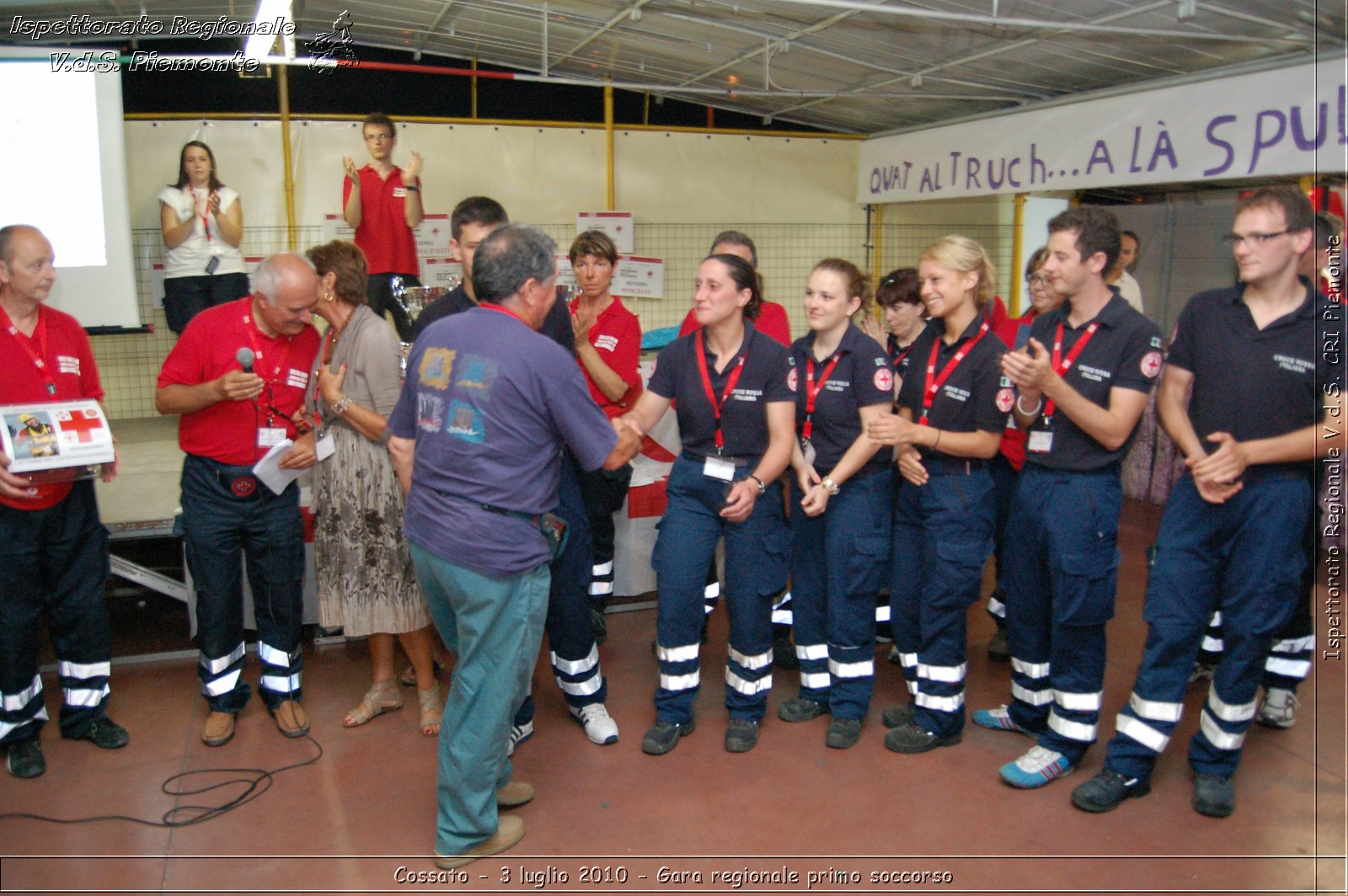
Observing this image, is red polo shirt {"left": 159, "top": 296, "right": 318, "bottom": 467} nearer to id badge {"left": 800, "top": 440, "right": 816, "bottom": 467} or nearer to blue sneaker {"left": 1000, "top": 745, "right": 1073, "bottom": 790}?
id badge {"left": 800, "top": 440, "right": 816, "bottom": 467}

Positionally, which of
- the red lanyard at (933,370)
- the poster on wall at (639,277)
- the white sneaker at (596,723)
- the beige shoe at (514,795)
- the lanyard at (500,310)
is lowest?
the beige shoe at (514,795)

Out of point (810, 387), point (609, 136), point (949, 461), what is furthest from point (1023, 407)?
point (609, 136)

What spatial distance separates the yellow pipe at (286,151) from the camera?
25.1 ft

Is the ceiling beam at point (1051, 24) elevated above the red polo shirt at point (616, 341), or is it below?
above

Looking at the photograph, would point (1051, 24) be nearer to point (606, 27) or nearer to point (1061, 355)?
point (1061, 355)

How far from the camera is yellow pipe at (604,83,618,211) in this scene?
8461 mm

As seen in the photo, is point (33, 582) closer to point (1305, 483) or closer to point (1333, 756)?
point (1305, 483)

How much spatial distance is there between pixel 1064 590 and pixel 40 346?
3.62m

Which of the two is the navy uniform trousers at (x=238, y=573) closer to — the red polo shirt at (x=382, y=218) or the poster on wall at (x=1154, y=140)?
the red polo shirt at (x=382, y=218)

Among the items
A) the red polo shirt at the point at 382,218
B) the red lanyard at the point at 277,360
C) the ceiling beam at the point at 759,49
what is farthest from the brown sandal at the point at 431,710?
the ceiling beam at the point at 759,49

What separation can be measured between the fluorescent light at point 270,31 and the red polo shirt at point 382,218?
1036 mm

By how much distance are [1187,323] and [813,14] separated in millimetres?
3440

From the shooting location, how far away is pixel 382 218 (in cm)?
604

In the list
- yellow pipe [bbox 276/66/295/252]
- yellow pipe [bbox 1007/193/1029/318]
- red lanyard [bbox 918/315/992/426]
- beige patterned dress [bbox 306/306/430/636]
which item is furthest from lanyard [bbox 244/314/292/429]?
yellow pipe [bbox 1007/193/1029/318]
